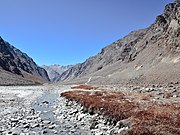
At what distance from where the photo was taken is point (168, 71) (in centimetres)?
8725

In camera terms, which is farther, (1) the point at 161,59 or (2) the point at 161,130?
(1) the point at 161,59

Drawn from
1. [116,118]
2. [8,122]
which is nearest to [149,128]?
[116,118]

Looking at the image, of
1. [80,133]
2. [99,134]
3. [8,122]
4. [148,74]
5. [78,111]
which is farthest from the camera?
[148,74]

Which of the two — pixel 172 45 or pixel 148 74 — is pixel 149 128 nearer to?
pixel 148 74

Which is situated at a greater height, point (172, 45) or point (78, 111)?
point (172, 45)

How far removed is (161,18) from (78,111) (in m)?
172

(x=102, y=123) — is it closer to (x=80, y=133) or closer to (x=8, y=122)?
(x=80, y=133)

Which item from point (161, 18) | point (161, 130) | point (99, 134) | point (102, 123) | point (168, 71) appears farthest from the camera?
point (161, 18)

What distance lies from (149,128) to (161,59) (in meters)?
106

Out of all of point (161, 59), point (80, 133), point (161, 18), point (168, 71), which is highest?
point (161, 18)

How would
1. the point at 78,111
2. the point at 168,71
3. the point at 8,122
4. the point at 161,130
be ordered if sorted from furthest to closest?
1. the point at 168,71
2. the point at 78,111
3. the point at 8,122
4. the point at 161,130

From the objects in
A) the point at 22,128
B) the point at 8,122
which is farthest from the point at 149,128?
the point at 8,122

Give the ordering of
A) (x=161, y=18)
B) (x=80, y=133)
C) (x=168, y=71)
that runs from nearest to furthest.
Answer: (x=80, y=133) < (x=168, y=71) < (x=161, y=18)

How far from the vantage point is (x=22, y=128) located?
58.4ft
